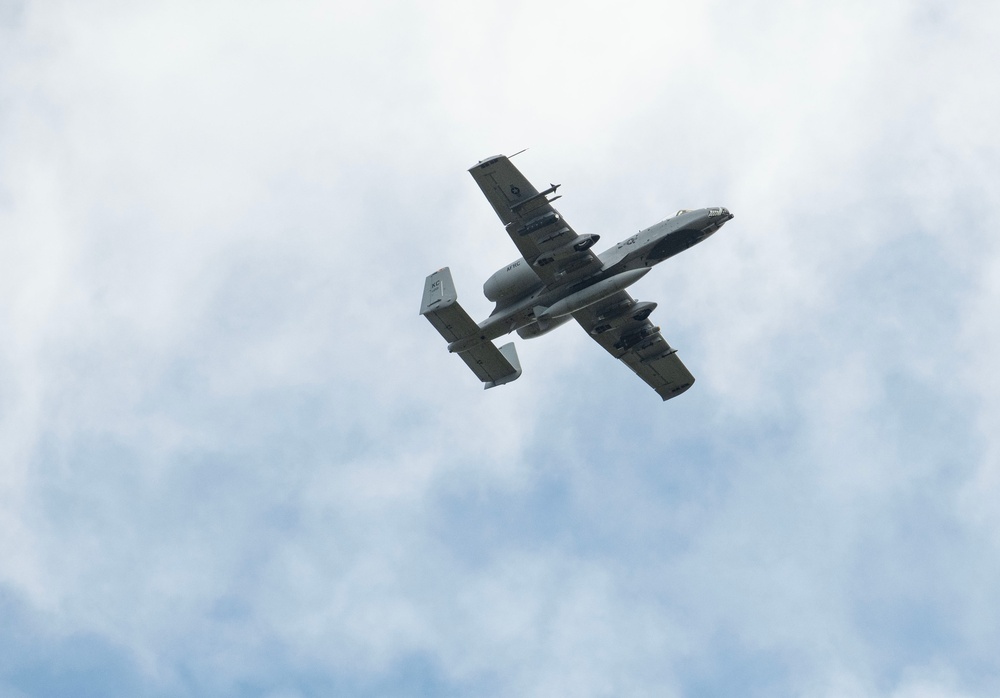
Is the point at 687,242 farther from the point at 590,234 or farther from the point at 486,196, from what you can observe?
the point at 486,196

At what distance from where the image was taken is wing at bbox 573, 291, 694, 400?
A: 80312mm

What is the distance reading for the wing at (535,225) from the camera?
7175cm

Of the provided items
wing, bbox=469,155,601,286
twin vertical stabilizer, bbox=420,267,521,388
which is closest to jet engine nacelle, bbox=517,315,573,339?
twin vertical stabilizer, bbox=420,267,521,388

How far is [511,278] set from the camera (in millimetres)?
76750

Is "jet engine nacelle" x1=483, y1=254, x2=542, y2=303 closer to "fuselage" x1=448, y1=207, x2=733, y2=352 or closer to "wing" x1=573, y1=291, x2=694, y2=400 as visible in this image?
"fuselage" x1=448, y1=207, x2=733, y2=352

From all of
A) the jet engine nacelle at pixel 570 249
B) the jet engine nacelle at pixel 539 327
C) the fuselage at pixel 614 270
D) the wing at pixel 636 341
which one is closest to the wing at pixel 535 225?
the jet engine nacelle at pixel 570 249

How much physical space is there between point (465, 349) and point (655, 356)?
1297cm

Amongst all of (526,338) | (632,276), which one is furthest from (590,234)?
(526,338)

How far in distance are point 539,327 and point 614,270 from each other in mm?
5901

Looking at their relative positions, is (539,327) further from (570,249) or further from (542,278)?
(570,249)

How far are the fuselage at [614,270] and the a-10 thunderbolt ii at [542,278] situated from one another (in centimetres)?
6

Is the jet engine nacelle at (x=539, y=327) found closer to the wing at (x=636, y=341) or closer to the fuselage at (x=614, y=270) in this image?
the fuselage at (x=614, y=270)

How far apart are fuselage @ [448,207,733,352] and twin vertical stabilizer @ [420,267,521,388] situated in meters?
1.49

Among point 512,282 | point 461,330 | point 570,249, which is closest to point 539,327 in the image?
point 512,282
